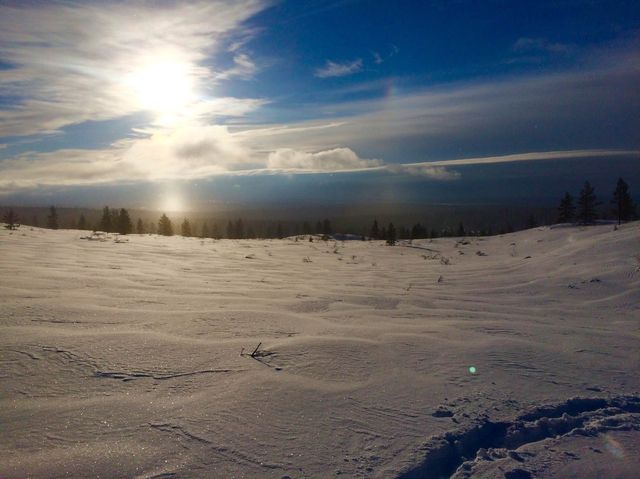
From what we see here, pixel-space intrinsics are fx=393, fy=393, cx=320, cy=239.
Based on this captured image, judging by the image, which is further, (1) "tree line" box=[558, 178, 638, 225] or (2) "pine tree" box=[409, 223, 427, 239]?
(2) "pine tree" box=[409, 223, 427, 239]

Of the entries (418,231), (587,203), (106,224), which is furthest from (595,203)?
(106,224)

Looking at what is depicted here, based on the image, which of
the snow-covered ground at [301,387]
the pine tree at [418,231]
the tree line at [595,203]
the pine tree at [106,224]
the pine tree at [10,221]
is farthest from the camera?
the pine tree at [418,231]

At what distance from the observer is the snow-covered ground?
1.70 m

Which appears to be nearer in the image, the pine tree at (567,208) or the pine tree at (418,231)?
the pine tree at (567,208)

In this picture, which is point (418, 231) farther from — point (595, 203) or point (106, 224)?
point (106, 224)

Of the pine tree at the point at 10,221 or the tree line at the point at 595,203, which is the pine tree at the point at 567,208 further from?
the pine tree at the point at 10,221

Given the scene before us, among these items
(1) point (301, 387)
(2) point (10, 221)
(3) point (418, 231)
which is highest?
(2) point (10, 221)

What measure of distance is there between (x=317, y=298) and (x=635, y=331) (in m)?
3.06

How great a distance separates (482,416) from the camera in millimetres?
Answer: 2064

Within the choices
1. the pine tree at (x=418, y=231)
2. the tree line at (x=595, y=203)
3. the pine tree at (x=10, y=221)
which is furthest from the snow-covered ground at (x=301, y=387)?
the pine tree at (x=418, y=231)

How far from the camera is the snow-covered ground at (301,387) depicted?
1699 mm

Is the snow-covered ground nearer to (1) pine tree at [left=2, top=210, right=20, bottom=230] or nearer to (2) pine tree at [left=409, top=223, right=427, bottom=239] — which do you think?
(1) pine tree at [left=2, top=210, right=20, bottom=230]

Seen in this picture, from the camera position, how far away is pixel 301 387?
2.26 m

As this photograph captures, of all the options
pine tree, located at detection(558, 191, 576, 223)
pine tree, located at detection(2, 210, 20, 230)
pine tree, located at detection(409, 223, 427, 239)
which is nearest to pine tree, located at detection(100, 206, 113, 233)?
pine tree, located at detection(2, 210, 20, 230)
